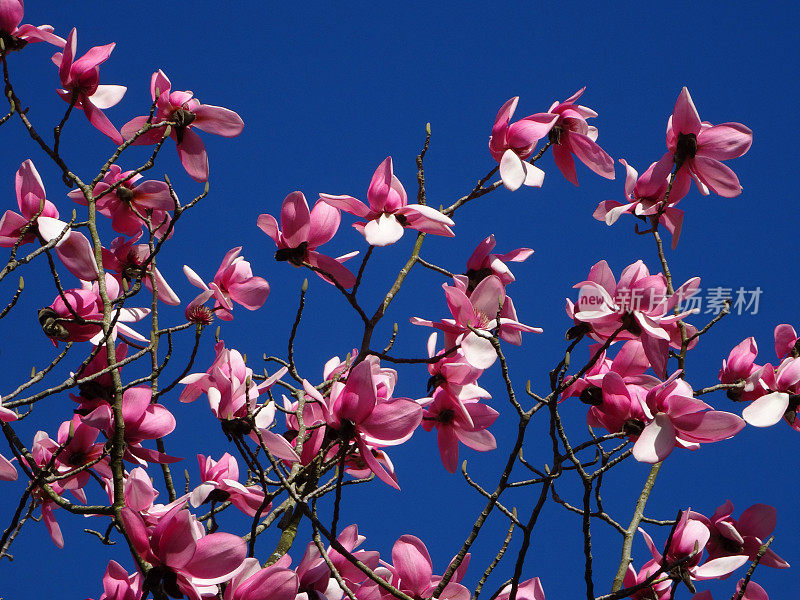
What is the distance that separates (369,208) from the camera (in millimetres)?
1500

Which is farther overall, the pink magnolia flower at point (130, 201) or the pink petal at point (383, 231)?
the pink magnolia flower at point (130, 201)

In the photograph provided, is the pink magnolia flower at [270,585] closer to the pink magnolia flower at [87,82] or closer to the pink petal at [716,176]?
the pink magnolia flower at [87,82]

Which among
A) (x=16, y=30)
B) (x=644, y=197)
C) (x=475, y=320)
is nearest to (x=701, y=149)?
(x=644, y=197)

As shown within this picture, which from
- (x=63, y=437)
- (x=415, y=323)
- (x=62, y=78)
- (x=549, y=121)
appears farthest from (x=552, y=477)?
(x=62, y=78)

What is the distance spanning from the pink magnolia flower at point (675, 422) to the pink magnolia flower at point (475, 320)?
0.94 ft

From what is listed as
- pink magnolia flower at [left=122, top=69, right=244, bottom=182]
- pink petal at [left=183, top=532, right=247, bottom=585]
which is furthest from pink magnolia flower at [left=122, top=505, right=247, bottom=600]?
pink magnolia flower at [left=122, top=69, right=244, bottom=182]

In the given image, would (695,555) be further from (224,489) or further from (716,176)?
(224,489)

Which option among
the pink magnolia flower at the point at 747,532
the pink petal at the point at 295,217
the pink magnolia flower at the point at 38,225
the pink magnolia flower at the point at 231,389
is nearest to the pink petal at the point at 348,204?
the pink petal at the point at 295,217

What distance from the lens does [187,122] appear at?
66.5 inches

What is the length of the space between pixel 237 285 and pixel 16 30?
0.69 metres

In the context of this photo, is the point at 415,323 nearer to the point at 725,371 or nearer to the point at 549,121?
the point at 549,121

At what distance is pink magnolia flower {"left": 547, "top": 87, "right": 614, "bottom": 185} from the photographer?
1.67 m

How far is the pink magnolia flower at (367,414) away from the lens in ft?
4.02

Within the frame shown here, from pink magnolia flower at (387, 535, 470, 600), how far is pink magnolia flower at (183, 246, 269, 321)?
63 centimetres
